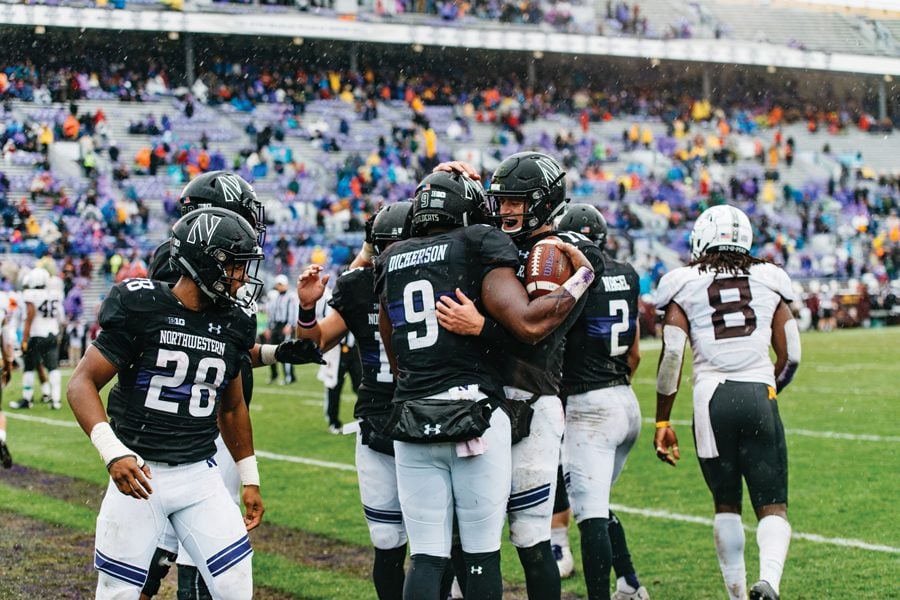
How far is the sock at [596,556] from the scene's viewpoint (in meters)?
5.41

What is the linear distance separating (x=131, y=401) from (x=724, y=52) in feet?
134

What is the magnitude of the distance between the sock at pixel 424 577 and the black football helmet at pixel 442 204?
1304mm

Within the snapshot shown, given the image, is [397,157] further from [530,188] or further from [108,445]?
[108,445]

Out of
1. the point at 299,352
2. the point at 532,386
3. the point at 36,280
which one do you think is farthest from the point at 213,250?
the point at 36,280

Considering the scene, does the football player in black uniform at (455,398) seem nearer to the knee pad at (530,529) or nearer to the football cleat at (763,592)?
the knee pad at (530,529)

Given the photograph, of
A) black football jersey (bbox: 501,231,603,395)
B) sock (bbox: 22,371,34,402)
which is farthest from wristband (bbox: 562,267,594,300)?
sock (bbox: 22,371,34,402)

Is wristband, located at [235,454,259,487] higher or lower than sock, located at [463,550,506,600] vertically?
higher

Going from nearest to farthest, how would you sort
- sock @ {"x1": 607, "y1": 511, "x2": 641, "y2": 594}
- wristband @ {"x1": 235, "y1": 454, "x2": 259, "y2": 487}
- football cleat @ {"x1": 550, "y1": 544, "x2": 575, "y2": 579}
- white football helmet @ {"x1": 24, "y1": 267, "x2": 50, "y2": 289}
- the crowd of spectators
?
wristband @ {"x1": 235, "y1": 454, "x2": 259, "y2": 487}, sock @ {"x1": 607, "y1": 511, "x2": 641, "y2": 594}, football cleat @ {"x1": 550, "y1": 544, "x2": 575, "y2": 579}, white football helmet @ {"x1": 24, "y1": 267, "x2": 50, "y2": 289}, the crowd of spectators

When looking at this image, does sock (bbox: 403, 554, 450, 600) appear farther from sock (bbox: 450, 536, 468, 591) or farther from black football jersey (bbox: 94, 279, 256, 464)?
black football jersey (bbox: 94, 279, 256, 464)

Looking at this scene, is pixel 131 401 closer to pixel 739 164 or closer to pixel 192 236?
pixel 192 236

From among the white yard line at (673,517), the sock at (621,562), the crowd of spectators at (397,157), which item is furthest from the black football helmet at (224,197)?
the crowd of spectators at (397,157)

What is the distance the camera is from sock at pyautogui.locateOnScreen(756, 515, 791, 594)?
16.3 feet

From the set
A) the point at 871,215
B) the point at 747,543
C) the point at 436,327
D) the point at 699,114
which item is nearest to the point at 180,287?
the point at 436,327

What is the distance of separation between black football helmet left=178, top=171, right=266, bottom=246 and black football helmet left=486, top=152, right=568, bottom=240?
48.7 inches
